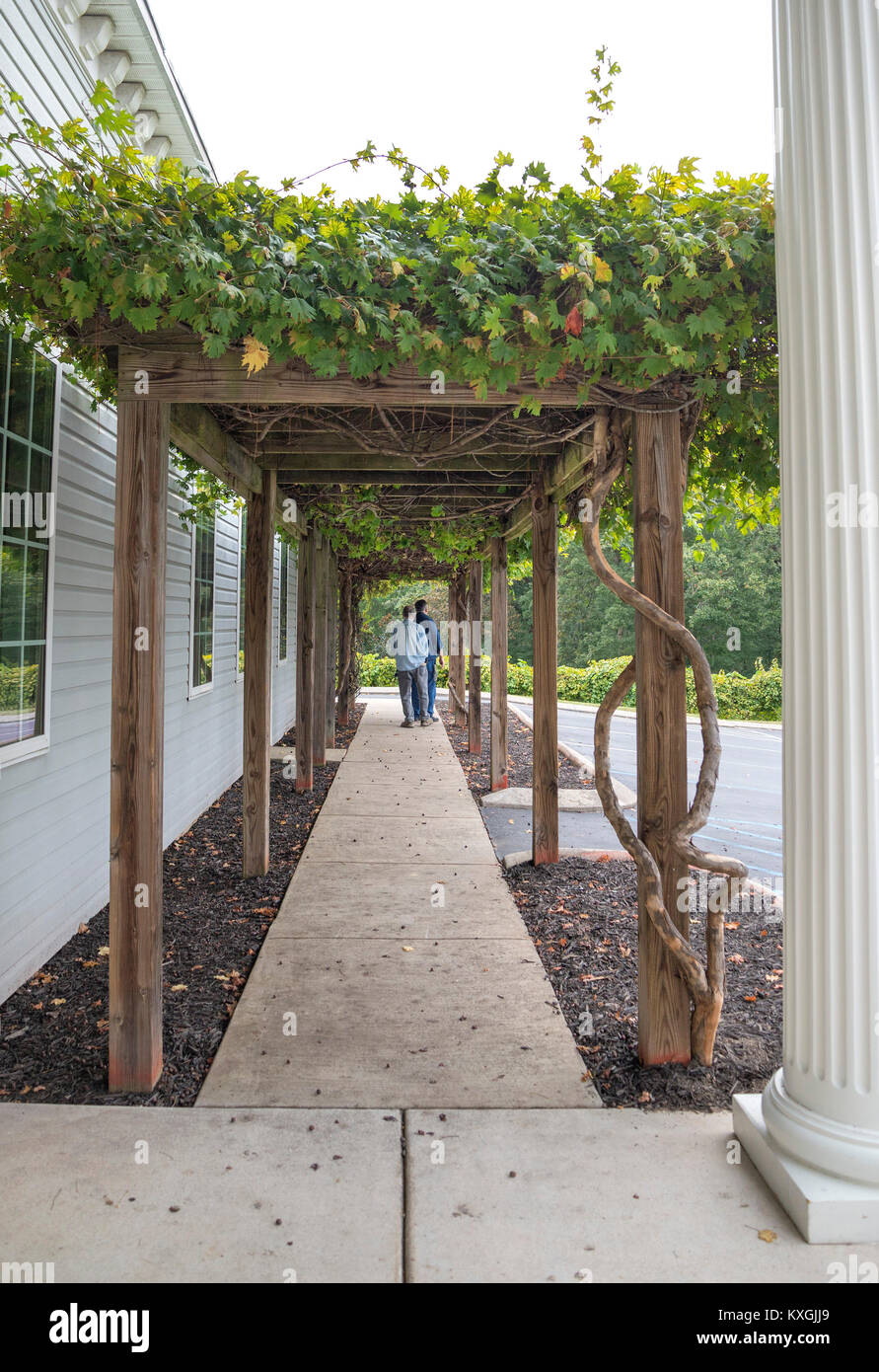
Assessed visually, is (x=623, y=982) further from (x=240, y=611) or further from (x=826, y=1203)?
(x=240, y=611)

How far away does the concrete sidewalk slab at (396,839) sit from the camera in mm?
6633

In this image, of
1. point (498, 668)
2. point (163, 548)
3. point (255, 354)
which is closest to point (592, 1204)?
point (163, 548)

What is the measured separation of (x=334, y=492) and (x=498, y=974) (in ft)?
15.6

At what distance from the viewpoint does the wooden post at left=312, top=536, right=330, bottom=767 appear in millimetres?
9506

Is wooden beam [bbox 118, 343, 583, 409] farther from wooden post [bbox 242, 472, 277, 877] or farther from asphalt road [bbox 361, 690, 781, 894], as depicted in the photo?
asphalt road [bbox 361, 690, 781, 894]

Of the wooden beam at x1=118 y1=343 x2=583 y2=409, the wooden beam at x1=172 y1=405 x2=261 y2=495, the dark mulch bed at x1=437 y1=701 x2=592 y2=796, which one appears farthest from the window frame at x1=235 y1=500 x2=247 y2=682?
the wooden beam at x1=118 y1=343 x2=583 y2=409

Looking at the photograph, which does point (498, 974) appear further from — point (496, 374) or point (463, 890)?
point (496, 374)

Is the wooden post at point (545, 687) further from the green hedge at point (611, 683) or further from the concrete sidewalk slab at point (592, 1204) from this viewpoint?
the green hedge at point (611, 683)

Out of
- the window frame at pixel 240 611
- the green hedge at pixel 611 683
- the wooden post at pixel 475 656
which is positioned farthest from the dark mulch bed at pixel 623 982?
the green hedge at pixel 611 683

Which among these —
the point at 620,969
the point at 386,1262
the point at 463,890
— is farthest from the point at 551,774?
the point at 386,1262

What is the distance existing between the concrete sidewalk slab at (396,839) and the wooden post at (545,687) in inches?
21.4

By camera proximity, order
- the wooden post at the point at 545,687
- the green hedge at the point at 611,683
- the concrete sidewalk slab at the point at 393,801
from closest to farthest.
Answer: the wooden post at the point at 545,687 → the concrete sidewalk slab at the point at 393,801 → the green hedge at the point at 611,683

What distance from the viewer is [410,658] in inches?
550

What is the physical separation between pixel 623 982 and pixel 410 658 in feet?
32.5
